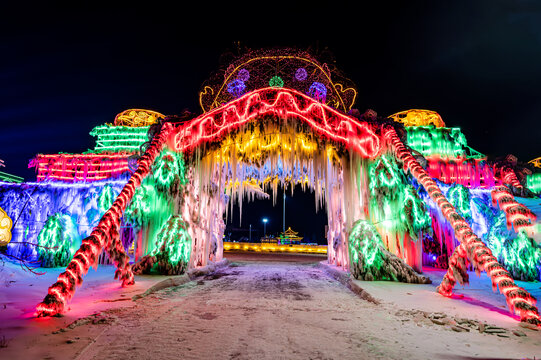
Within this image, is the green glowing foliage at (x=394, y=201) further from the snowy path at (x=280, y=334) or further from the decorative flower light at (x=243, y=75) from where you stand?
the decorative flower light at (x=243, y=75)

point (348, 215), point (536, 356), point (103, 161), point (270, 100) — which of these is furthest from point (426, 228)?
point (103, 161)

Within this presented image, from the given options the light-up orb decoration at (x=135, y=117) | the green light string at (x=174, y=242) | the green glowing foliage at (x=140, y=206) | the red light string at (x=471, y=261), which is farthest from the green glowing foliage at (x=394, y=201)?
the light-up orb decoration at (x=135, y=117)

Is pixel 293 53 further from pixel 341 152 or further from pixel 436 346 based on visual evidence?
pixel 436 346

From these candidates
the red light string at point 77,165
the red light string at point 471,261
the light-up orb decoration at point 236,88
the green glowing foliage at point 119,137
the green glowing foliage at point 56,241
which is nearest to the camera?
the red light string at point 471,261

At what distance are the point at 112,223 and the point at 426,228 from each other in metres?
8.14

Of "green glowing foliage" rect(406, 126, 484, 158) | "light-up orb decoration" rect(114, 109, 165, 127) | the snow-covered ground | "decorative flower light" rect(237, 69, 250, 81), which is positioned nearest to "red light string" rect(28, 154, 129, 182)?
"light-up orb decoration" rect(114, 109, 165, 127)

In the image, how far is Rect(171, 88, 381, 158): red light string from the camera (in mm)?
9703

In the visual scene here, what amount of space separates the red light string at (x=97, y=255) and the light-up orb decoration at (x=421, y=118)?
13.7 m

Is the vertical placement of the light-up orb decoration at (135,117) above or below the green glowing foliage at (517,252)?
above

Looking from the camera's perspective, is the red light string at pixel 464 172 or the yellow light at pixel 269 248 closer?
the red light string at pixel 464 172

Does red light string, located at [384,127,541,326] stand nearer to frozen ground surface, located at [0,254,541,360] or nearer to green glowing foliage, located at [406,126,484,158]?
frozen ground surface, located at [0,254,541,360]

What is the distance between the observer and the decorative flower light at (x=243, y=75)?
1059cm

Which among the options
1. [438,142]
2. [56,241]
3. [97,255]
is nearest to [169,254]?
[97,255]

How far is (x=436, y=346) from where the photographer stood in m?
3.36
